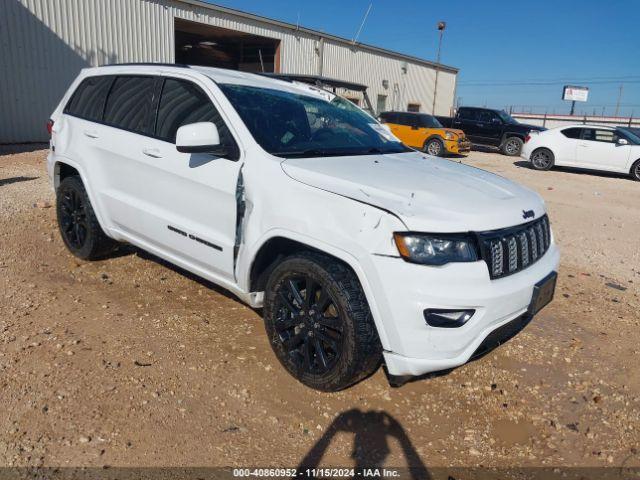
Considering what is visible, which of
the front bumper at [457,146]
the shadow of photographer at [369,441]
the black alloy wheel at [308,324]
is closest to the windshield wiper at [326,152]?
the black alloy wheel at [308,324]

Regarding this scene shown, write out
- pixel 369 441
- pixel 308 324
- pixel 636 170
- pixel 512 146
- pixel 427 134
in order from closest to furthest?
pixel 369 441 → pixel 308 324 → pixel 636 170 → pixel 427 134 → pixel 512 146

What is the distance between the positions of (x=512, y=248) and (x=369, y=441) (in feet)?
4.22

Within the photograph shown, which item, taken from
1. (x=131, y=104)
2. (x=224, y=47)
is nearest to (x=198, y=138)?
(x=131, y=104)

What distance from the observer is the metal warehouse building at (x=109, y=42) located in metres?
13.4

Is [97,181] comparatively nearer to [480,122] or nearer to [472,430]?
[472,430]

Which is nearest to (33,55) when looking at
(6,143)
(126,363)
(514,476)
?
(6,143)

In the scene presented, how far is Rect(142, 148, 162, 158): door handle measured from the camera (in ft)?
11.7

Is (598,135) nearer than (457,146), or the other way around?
(598,135)

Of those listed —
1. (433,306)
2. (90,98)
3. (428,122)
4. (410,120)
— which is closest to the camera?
(433,306)

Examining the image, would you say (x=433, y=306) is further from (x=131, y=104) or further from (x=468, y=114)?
(x=468, y=114)

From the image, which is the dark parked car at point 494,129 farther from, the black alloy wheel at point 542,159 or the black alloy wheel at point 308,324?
the black alloy wheel at point 308,324

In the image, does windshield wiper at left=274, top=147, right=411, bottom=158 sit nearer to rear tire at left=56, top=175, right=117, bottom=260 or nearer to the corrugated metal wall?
rear tire at left=56, top=175, right=117, bottom=260

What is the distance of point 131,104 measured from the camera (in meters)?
4.02

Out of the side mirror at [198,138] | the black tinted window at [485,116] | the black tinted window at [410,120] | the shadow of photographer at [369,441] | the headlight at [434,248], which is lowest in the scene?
the shadow of photographer at [369,441]
